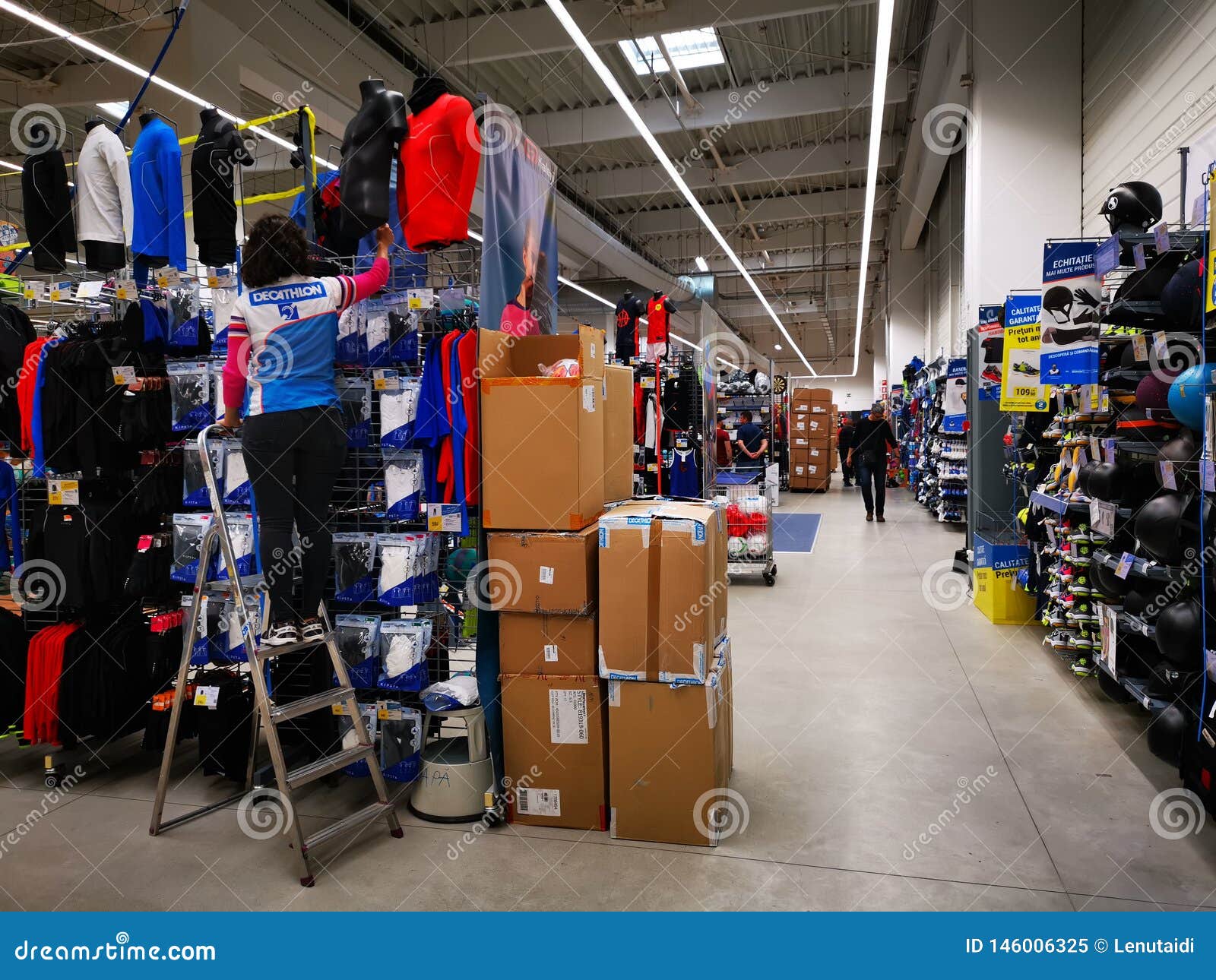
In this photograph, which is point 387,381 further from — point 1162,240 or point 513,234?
point 1162,240

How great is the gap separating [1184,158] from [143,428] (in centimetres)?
484

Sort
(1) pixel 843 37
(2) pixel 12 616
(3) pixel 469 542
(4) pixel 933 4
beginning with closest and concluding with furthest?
(3) pixel 469 542 < (2) pixel 12 616 < (4) pixel 933 4 < (1) pixel 843 37

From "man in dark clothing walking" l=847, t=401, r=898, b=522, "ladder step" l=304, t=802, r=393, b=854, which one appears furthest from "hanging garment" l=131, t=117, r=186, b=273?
"man in dark clothing walking" l=847, t=401, r=898, b=522

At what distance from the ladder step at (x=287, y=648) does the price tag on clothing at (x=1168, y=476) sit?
10.7ft

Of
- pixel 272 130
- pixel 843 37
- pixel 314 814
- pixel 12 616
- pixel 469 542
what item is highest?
pixel 843 37

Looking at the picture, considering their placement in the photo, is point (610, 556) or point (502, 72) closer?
point (610, 556)

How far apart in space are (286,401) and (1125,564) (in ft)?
11.5

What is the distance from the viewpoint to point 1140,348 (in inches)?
137

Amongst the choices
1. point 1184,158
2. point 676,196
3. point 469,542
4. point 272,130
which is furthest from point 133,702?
point 676,196

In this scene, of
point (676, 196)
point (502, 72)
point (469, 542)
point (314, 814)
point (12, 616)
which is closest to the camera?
point (314, 814)

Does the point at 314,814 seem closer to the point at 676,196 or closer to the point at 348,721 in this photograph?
the point at 348,721

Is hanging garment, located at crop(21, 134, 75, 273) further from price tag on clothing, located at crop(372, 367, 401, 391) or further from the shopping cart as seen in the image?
the shopping cart

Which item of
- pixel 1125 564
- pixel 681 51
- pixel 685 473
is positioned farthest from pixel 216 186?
pixel 681 51

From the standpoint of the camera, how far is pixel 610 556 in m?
2.72
